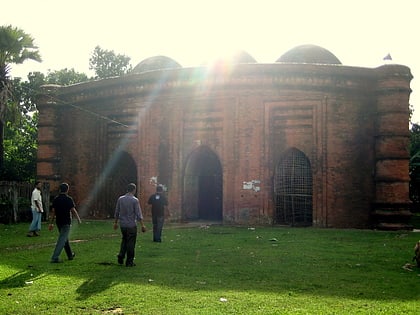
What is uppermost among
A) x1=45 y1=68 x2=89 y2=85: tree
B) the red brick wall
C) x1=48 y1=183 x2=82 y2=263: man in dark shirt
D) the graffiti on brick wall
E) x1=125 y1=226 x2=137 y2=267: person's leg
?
x1=45 y1=68 x2=89 y2=85: tree

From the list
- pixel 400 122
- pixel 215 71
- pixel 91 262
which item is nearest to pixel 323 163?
pixel 400 122

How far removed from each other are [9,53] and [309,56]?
1092cm

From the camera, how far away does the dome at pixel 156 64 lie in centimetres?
2164

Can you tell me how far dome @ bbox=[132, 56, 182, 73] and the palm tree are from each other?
4.41 meters

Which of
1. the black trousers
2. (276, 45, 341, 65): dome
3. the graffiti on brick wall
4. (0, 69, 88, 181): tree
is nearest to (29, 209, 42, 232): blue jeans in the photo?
the black trousers

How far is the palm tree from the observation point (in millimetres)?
18547

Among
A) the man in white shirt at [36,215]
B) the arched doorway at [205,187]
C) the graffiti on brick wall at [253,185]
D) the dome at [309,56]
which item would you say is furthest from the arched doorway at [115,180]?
the dome at [309,56]

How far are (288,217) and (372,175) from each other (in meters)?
2.75


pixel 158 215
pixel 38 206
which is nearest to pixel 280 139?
pixel 158 215

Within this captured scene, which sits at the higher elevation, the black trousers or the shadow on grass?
the black trousers

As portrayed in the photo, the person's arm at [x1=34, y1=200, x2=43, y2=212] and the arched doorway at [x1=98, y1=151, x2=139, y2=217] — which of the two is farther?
the arched doorway at [x1=98, y1=151, x2=139, y2=217]

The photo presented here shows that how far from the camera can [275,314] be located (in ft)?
16.4

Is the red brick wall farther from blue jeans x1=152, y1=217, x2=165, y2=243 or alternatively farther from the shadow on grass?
blue jeans x1=152, y1=217, x2=165, y2=243

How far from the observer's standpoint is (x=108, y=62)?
3422 centimetres
